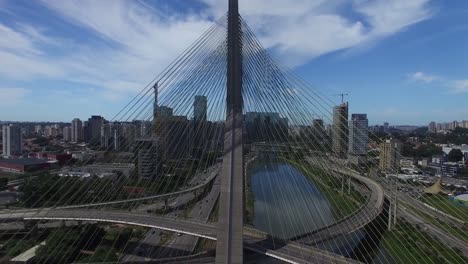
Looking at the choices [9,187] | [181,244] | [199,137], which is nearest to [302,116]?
[199,137]

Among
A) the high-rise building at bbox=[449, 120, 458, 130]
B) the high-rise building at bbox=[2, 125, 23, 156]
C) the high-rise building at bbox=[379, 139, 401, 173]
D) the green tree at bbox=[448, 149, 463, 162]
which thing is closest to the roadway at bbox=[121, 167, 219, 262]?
the high-rise building at bbox=[379, 139, 401, 173]

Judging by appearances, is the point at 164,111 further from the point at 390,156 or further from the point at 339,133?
the point at 390,156

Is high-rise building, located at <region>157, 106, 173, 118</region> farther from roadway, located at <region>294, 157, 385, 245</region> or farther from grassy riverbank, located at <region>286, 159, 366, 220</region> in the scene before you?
grassy riverbank, located at <region>286, 159, 366, 220</region>

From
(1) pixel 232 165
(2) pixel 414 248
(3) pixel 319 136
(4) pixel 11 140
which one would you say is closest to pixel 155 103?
(1) pixel 232 165

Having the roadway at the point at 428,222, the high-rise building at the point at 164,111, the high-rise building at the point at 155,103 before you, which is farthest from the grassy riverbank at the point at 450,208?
the high-rise building at the point at 155,103

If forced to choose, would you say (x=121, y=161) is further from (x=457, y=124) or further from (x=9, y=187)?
(x=457, y=124)
